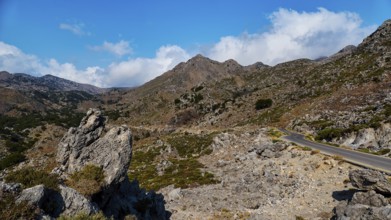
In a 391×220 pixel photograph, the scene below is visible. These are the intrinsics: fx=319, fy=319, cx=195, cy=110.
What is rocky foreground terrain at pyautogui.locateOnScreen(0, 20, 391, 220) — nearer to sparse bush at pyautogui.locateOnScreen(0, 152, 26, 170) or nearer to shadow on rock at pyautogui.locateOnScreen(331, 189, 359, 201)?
shadow on rock at pyautogui.locateOnScreen(331, 189, 359, 201)

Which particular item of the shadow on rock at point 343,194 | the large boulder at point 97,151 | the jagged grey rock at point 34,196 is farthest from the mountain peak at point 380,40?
the jagged grey rock at point 34,196

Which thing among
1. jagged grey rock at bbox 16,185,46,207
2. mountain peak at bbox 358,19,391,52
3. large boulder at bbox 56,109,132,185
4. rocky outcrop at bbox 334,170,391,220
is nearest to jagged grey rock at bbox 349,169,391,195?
rocky outcrop at bbox 334,170,391,220

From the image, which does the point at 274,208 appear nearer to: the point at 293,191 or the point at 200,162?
the point at 293,191

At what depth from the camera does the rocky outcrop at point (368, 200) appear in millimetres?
20734

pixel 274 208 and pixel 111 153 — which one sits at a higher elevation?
pixel 111 153

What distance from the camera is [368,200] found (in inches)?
911

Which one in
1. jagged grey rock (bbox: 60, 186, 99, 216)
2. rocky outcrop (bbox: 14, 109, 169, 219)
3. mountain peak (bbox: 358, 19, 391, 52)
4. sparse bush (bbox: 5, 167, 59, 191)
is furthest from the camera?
mountain peak (bbox: 358, 19, 391, 52)

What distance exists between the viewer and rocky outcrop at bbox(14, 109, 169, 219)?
73.3 feet

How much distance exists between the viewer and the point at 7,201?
15.2 m

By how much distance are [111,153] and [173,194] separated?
53.4 ft

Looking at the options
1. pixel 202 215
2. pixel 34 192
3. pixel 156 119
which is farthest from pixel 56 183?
pixel 156 119

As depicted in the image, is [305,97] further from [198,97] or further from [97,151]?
[97,151]

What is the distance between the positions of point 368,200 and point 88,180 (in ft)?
65.4

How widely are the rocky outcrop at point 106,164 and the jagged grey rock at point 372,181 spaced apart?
1720 centimetres
